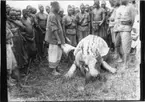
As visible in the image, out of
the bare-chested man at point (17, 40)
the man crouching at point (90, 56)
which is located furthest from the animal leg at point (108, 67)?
the bare-chested man at point (17, 40)

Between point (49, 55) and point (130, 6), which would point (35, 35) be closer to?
point (49, 55)

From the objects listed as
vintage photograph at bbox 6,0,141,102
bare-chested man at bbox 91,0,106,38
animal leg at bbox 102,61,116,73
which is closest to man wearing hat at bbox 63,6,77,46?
vintage photograph at bbox 6,0,141,102

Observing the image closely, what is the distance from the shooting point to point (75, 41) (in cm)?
662

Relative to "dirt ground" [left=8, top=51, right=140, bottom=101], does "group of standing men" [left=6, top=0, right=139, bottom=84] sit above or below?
above

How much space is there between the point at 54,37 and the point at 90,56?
839mm

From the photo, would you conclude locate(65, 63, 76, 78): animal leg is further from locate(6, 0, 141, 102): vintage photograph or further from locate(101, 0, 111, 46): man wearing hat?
locate(101, 0, 111, 46): man wearing hat

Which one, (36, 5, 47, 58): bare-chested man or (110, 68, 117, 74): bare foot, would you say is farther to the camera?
(110, 68, 117, 74): bare foot

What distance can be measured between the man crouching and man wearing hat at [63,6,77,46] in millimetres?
177

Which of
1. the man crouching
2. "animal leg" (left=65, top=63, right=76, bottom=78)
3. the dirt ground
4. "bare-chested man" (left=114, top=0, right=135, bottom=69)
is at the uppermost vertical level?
"bare-chested man" (left=114, top=0, right=135, bottom=69)

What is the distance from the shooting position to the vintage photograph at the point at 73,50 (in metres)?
6.50

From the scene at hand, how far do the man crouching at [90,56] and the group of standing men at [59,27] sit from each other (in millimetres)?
114

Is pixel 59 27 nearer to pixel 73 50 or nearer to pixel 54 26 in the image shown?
pixel 54 26

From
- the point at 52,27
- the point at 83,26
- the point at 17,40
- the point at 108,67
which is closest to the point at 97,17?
the point at 83,26

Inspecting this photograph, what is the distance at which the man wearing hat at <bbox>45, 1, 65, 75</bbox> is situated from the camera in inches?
257
